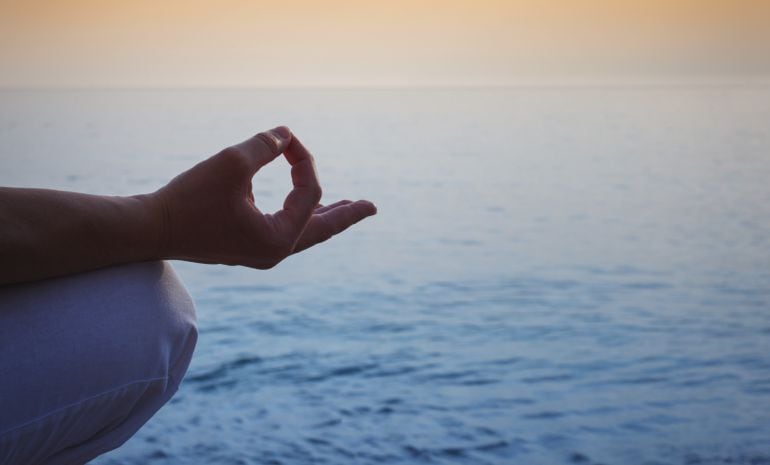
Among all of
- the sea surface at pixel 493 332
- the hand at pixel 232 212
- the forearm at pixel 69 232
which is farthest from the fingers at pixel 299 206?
the sea surface at pixel 493 332

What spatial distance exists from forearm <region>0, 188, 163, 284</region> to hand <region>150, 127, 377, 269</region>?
0.02m

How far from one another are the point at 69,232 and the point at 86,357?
122mm

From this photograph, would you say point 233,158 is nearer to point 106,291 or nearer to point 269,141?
point 269,141

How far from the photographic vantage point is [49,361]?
86cm

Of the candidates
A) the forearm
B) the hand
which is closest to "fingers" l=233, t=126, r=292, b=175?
the hand

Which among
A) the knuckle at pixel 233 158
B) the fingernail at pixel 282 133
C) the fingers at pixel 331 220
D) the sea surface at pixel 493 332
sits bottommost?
the sea surface at pixel 493 332

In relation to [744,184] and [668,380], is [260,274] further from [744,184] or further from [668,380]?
[744,184]

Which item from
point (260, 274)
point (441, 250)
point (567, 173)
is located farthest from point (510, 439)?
point (567, 173)

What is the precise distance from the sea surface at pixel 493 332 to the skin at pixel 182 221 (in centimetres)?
181

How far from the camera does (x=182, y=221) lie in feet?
3.33

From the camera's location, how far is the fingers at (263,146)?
103 centimetres

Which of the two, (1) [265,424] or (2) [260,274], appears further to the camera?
(2) [260,274]

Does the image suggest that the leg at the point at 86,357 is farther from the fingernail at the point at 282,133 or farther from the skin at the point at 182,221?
the fingernail at the point at 282,133

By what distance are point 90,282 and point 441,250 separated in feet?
18.7
